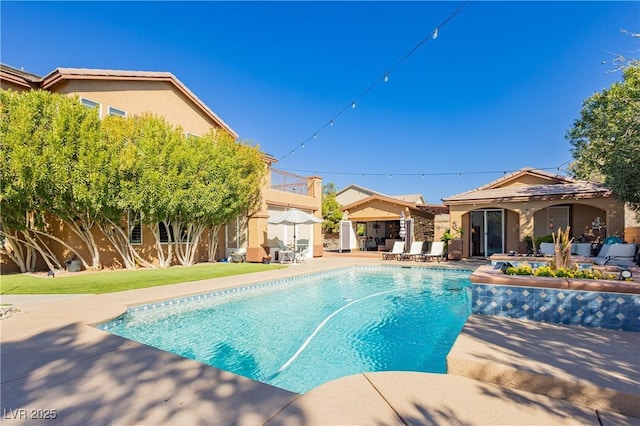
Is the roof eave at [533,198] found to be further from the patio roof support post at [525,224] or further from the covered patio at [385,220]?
the covered patio at [385,220]

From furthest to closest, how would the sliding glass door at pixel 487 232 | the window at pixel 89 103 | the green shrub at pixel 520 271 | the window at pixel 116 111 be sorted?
1. the sliding glass door at pixel 487 232
2. the window at pixel 116 111
3. the window at pixel 89 103
4. the green shrub at pixel 520 271

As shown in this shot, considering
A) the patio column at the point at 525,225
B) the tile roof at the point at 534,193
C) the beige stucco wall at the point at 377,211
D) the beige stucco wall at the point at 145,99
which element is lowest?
the patio column at the point at 525,225

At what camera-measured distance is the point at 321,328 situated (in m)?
7.55

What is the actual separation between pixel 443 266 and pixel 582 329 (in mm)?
11365

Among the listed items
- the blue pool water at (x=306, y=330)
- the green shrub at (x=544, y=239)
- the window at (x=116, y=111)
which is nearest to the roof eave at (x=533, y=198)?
the green shrub at (x=544, y=239)

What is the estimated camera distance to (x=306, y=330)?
7.40 metres

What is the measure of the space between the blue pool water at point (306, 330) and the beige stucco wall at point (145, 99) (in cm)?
1055

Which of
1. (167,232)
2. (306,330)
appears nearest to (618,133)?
(306,330)

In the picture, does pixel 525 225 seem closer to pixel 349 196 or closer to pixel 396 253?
pixel 396 253

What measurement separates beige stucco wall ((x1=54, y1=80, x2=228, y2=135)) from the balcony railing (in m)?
4.82

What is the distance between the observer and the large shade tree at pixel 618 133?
33.8 ft

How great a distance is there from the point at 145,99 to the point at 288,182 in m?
9.27

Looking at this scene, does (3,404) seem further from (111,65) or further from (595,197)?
(595,197)

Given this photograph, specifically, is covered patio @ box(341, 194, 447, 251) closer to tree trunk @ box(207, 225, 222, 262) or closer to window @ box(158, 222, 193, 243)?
tree trunk @ box(207, 225, 222, 262)
